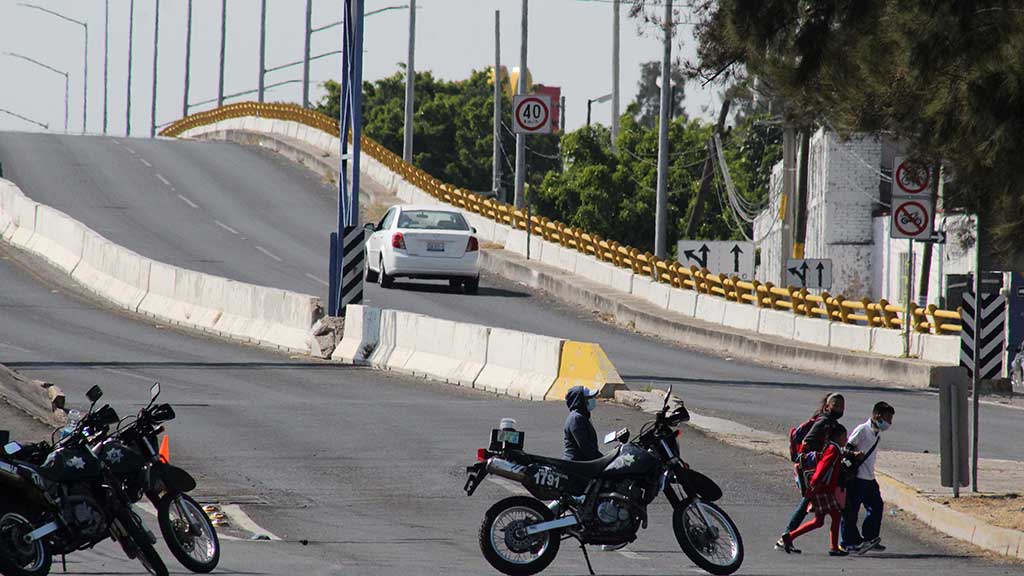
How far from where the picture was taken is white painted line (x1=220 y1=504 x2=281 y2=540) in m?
14.5

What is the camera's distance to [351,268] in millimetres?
31188

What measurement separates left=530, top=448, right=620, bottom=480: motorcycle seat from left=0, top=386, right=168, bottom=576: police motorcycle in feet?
9.28

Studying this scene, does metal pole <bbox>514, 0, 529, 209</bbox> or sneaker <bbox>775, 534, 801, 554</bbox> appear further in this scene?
metal pole <bbox>514, 0, 529, 209</bbox>

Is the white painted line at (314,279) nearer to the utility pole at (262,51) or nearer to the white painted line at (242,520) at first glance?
the white painted line at (242,520)

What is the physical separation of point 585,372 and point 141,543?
1282 cm

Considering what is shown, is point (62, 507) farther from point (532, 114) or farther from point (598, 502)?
point (532, 114)

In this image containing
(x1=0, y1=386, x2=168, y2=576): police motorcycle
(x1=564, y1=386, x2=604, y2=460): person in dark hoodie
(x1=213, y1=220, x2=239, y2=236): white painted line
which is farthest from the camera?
(x1=213, y1=220, x2=239, y2=236): white painted line

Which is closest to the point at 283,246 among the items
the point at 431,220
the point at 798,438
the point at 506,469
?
the point at 431,220

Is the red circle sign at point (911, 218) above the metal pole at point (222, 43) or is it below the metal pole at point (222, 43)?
below

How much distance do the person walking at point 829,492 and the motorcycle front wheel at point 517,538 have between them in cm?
294

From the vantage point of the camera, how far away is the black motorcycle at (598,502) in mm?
12312

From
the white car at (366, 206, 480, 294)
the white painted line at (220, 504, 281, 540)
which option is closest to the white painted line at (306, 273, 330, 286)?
the white car at (366, 206, 480, 294)

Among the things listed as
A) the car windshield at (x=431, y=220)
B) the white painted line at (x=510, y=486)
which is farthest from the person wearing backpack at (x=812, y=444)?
the car windshield at (x=431, y=220)

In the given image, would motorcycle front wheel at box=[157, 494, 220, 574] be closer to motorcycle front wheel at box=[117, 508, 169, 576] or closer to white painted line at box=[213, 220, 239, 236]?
motorcycle front wheel at box=[117, 508, 169, 576]
